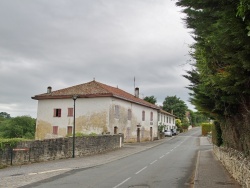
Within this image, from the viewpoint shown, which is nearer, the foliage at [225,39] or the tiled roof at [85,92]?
the foliage at [225,39]

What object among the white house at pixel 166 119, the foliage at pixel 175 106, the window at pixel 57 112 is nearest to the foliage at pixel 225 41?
the window at pixel 57 112

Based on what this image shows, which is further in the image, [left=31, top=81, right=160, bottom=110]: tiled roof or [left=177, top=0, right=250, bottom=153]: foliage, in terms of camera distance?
[left=31, top=81, right=160, bottom=110]: tiled roof

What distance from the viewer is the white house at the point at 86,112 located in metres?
39.6

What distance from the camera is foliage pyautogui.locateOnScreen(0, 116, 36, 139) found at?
70500 millimetres

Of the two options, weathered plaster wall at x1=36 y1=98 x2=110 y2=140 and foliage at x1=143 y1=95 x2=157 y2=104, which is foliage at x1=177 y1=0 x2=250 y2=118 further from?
foliage at x1=143 y1=95 x2=157 y2=104

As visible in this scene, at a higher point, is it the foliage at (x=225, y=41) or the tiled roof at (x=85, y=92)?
the tiled roof at (x=85, y=92)

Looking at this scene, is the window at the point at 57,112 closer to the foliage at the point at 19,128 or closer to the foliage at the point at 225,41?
the foliage at the point at 19,128

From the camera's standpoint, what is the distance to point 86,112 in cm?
4053

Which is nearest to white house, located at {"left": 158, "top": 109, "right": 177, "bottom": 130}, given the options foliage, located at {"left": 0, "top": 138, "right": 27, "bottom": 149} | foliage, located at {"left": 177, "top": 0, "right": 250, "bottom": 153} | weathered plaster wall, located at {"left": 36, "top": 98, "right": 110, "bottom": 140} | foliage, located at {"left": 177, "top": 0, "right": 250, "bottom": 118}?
weathered plaster wall, located at {"left": 36, "top": 98, "right": 110, "bottom": 140}

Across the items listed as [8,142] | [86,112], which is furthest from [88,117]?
[8,142]

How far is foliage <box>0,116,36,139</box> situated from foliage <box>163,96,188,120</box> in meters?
39.7

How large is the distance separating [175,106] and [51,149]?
75173 millimetres

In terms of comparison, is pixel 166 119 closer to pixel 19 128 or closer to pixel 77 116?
pixel 19 128

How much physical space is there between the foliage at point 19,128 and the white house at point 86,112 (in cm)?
2908
